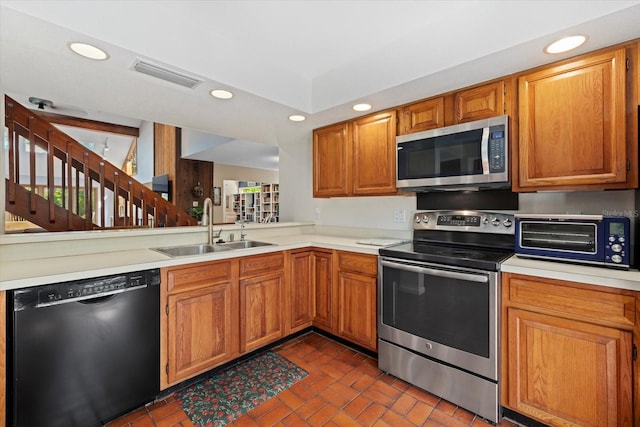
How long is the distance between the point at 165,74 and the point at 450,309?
2.31 m

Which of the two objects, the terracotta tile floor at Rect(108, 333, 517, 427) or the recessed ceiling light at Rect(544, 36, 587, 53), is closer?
the recessed ceiling light at Rect(544, 36, 587, 53)

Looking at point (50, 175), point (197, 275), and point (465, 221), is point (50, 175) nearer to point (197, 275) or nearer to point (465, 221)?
point (197, 275)

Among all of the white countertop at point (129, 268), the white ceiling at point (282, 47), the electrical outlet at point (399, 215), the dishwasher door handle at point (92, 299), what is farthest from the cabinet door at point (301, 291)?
the white ceiling at point (282, 47)

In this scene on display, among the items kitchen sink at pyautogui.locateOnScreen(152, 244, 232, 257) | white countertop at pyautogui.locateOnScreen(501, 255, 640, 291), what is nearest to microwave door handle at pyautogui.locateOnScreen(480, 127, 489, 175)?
white countertop at pyautogui.locateOnScreen(501, 255, 640, 291)

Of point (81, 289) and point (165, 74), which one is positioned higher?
point (165, 74)

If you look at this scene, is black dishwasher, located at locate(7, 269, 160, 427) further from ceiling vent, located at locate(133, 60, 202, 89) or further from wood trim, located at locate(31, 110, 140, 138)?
wood trim, located at locate(31, 110, 140, 138)

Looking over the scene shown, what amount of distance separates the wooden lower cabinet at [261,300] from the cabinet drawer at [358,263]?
1.70 feet

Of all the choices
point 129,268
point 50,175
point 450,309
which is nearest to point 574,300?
point 450,309

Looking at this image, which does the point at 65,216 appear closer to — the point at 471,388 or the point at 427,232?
the point at 427,232

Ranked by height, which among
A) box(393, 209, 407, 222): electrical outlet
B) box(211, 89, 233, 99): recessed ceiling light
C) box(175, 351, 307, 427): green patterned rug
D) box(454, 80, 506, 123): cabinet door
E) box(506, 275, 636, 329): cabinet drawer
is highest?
box(211, 89, 233, 99): recessed ceiling light

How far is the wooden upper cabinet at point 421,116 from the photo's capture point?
2153 millimetres

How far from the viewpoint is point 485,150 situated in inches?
73.1

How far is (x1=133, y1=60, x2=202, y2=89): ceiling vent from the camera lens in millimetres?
1728

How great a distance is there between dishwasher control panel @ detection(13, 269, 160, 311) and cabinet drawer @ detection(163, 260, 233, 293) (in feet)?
0.31
